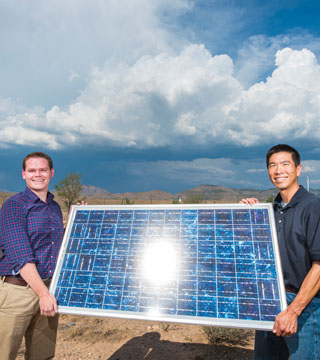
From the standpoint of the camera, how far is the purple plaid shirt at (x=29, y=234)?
3945 millimetres

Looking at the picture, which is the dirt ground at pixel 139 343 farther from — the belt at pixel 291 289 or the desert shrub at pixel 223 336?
the belt at pixel 291 289

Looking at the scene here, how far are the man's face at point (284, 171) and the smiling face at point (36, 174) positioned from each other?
11.3 ft

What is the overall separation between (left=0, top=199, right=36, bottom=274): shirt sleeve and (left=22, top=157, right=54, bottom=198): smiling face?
0.43 meters

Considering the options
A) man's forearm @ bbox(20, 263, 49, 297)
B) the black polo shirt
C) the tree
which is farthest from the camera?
the tree

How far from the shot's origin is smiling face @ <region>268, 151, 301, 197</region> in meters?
4.07

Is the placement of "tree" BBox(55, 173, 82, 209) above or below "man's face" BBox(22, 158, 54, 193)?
above

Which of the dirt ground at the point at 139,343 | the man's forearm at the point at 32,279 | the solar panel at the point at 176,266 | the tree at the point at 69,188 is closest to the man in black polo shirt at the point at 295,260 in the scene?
the solar panel at the point at 176,266

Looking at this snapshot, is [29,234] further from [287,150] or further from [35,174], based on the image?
[287,150]

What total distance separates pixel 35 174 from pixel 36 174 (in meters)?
0.01

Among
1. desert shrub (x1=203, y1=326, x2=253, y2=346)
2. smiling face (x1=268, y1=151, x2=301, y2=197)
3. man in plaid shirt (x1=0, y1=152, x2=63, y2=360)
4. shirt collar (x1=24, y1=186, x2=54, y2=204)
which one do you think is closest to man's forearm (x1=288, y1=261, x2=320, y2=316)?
smiling face (x1=268, y1=151, x2=301, y2=197)

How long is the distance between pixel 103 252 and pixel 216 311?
71.6 inches

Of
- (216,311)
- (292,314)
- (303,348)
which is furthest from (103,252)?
(303,348)

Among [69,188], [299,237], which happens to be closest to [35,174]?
[299,237]

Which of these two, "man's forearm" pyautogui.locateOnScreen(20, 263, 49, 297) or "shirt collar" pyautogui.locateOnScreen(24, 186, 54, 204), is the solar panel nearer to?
"man's forearm" pyautogui.locateOnScreen(20, 263, 49, 297)
